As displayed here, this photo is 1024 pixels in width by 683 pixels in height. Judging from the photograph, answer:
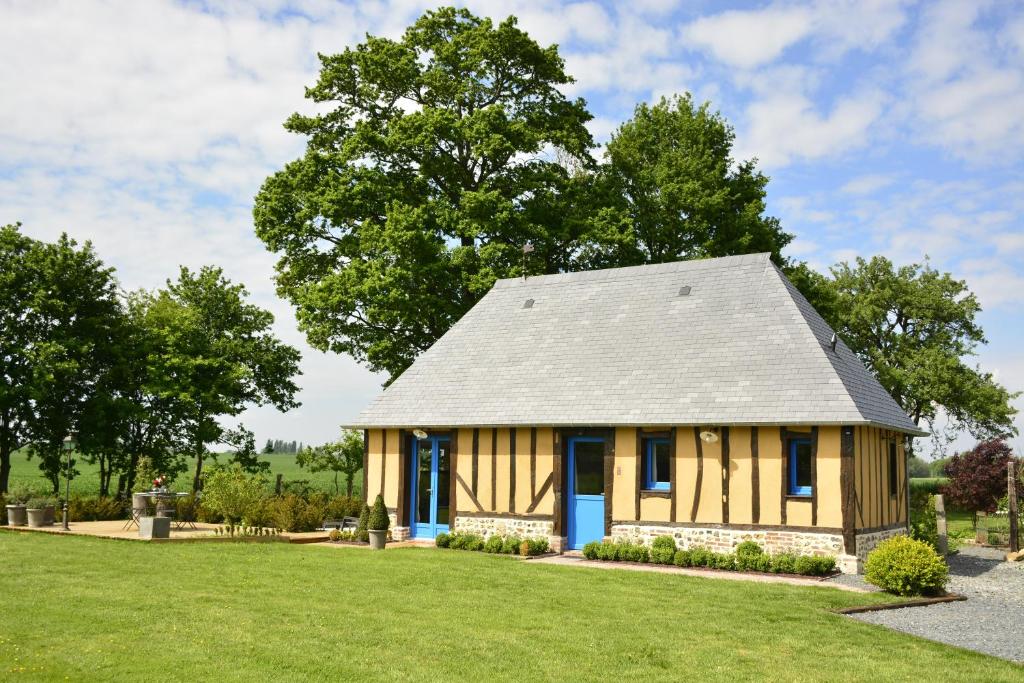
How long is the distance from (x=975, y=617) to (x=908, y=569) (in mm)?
1331

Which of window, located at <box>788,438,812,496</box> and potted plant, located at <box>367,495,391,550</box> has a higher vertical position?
window, located at <box>788,438,812,496</box>

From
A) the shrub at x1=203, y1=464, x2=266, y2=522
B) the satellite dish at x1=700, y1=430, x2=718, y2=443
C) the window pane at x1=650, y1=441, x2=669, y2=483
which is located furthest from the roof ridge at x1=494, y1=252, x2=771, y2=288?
the shrub at x1=203, y1=464, x2=266, y2=522

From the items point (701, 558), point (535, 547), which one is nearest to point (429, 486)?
point (535, 547)

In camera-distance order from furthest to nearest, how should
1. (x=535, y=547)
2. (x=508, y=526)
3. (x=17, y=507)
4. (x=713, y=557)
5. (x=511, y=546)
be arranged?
(x=17, y=507)
(x=508, y=526)
(x=511, y=546)
(x=535, y=547)
(x=713, y=557)

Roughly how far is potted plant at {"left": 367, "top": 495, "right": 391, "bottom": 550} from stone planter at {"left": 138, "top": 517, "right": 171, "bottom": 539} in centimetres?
472

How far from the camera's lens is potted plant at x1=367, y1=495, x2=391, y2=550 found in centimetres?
1892

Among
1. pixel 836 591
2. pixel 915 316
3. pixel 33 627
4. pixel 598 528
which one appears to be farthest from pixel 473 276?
pixel 915 316

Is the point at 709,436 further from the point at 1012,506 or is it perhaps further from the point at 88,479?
the point at 88,479

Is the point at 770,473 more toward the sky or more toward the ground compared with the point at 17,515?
more toward the sky

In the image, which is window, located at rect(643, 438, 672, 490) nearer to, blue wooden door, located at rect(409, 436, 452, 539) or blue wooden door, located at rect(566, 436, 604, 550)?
blue wooden door, located at rect(566, 436, 604, 550)

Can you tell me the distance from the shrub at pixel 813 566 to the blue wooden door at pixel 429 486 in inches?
325

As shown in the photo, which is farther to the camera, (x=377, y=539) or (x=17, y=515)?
(x=17, y=515)

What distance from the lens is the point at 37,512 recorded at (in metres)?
22.7

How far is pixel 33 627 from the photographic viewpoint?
1019cm
